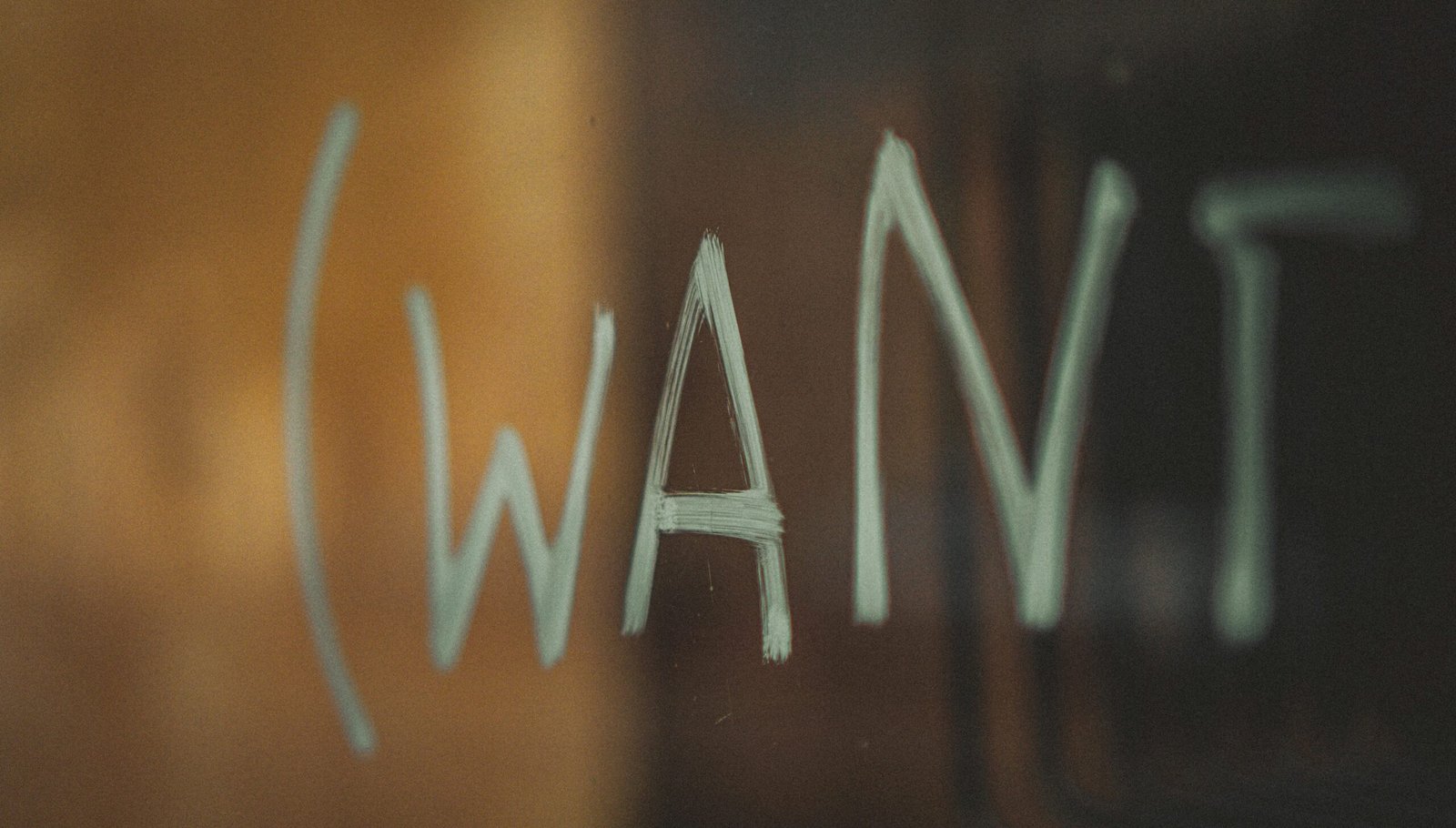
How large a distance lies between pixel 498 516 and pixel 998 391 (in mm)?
374

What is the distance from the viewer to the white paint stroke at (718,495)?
2.33 feet

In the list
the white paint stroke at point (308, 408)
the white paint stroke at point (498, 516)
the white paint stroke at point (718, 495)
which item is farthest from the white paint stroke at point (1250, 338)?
the white paint stroke at point (308, 408)

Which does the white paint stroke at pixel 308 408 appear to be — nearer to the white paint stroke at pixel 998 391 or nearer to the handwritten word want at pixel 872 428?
the handwritten word want at pixel 872 428

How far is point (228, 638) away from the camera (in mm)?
817

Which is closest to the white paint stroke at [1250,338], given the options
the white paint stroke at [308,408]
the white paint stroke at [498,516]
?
the white paint stroke at [498,516]

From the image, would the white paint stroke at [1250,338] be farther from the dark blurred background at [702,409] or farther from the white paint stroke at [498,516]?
the white paint stroke at [498,516]

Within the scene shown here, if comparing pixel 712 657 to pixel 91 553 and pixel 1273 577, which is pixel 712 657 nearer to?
pixel 1273 577

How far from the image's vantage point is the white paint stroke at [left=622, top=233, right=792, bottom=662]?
710mm

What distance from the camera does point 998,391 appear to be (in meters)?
0.65

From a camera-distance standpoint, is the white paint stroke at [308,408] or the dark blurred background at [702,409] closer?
the dark blurred background at [702,409]

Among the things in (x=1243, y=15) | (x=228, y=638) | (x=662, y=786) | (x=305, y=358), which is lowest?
(x=662, y=786)

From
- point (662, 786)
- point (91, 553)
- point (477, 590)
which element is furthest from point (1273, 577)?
point (91, 553)

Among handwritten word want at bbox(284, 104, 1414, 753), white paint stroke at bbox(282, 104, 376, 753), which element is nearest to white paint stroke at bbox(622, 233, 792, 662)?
handwritten word want at bbox(284, 104, 1414, 753)

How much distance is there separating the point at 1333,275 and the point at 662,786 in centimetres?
56
